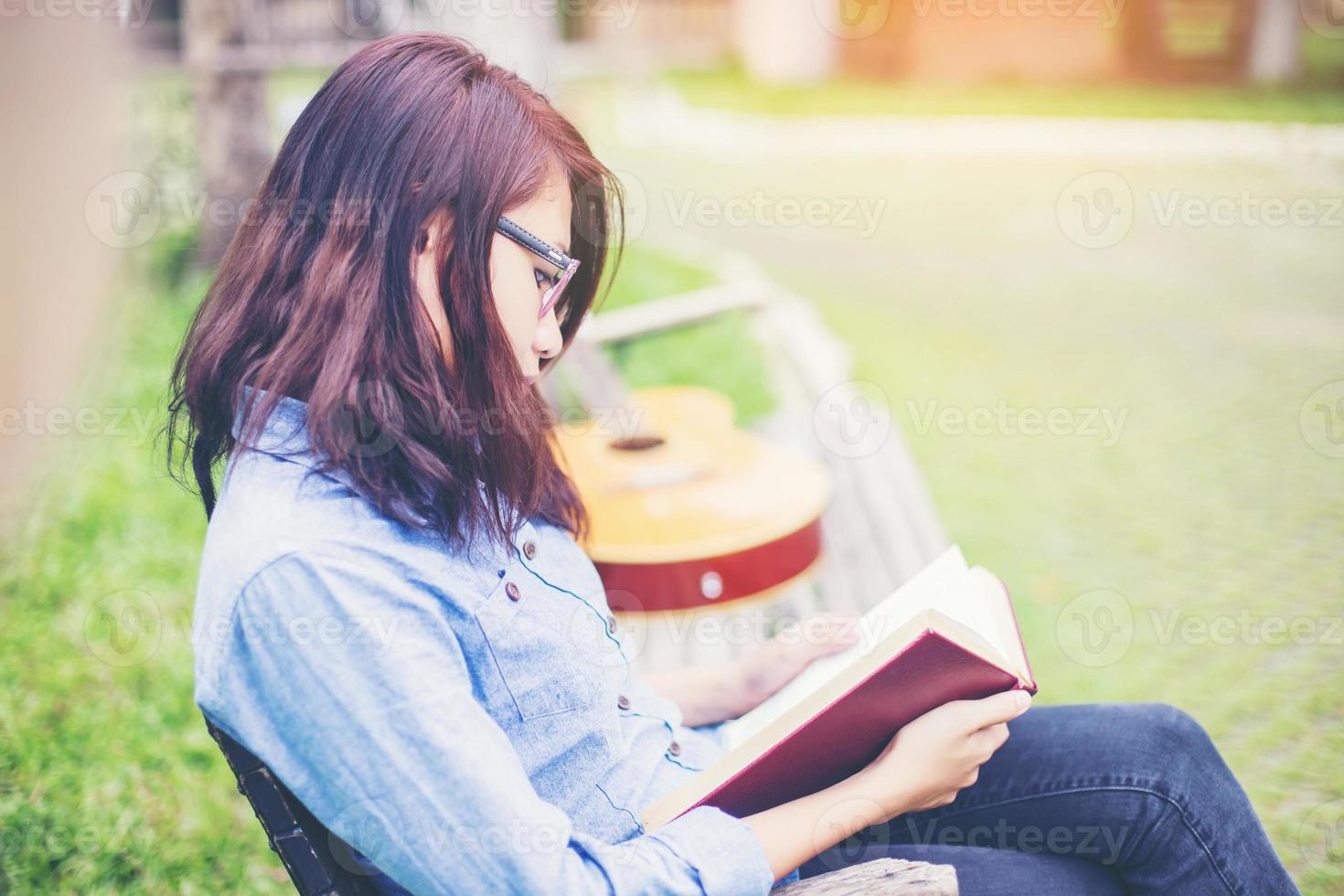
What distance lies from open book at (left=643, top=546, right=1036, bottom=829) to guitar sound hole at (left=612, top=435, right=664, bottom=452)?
1.73 meters

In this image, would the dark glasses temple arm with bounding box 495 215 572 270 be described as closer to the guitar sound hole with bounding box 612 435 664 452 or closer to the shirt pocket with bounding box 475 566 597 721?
the shirt pocket with bounding box 475 566 597 721

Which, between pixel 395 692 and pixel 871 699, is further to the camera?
pixel 871 699

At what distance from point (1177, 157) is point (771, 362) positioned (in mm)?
7738

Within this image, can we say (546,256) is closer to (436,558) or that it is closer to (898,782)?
(436,558)

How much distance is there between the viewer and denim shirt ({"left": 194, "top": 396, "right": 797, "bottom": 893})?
3.28ft

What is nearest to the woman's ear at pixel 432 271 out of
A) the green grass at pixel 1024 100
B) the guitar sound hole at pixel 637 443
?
the guitar sound hole at pixel 637 443

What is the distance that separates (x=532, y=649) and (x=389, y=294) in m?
0.43

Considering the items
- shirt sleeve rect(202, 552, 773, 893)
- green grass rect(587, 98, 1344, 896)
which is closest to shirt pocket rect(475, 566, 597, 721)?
shirt sleeve rect(202, 552, 773, 893)

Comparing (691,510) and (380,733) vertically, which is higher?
(380,733)

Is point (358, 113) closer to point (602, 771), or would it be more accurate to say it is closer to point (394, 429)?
point (394, 429)

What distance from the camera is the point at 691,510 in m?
2.63

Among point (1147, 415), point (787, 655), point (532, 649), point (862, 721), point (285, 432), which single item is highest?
point (285, 432)

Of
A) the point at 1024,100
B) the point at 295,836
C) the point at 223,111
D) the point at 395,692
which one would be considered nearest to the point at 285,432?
the point at 395,692

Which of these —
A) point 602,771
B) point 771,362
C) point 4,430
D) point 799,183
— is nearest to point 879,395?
point 771,362
